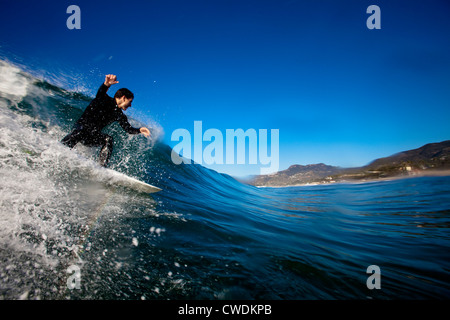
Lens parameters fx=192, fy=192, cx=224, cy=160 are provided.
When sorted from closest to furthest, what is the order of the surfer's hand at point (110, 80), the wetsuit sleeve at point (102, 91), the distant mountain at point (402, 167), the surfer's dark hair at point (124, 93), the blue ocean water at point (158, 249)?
the blue ocean water at point (158, 249) < the surfer's hand at point (110, 80) < the wetsuit sleeve at point (102, 91) < the surfer's dark hair at point (124, 93) < the distant mountain at point (402, 167)

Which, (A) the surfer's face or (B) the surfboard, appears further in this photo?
(A) the surfer's face

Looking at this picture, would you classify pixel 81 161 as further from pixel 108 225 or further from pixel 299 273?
pixel 299 273

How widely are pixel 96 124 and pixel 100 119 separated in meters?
0.15

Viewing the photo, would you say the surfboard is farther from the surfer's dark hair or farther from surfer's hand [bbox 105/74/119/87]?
surfer's hand [bbox 105/74/119/87]

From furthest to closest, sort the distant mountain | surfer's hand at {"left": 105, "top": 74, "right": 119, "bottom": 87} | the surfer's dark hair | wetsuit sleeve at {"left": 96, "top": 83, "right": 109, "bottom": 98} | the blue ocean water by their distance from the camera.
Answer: the distant mountain < the surfer's dark hair < wetsuit sleeve at {"left": 96, "top": 83, "right": 109, "bottom": 98} < surfer's hand at {"left": 105, "top": 74, "right": 119, "bottom": 87} < the blue ocean water

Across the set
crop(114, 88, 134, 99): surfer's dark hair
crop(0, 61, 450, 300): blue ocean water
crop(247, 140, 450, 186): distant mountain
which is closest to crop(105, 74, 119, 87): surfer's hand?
crop(114, 88, 134, 99): surfer's dark hair

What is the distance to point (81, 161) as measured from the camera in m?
4.29

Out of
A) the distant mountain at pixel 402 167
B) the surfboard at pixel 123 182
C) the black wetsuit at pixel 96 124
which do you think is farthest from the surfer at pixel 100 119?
the distant mountain at pixel 402 167

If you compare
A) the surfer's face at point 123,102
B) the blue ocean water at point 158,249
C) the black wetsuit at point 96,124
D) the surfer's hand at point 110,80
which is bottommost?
the blue ocean water at point 158,249

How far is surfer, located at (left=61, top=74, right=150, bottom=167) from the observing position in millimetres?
4223

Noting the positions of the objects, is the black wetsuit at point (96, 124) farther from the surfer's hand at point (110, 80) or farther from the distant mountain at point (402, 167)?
the distant mountain at point (402, 167)

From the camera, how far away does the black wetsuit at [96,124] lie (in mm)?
4230
